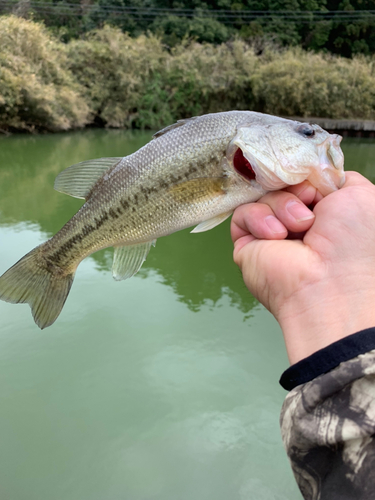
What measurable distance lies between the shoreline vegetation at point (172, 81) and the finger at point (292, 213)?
1704 centimetres

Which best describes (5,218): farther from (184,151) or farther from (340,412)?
(340,412)

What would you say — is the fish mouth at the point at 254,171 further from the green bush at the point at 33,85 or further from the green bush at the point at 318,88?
the green bush at the point at 318,88

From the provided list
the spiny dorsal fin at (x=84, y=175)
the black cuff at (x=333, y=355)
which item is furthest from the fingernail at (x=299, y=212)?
the spiny dorsal fin at (x=84, y=175)


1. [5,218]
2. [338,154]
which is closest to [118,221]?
[338,154]

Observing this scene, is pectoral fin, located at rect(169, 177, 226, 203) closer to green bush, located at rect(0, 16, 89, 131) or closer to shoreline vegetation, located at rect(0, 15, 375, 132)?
green bush, located at rect(0, 16, 89, 131)

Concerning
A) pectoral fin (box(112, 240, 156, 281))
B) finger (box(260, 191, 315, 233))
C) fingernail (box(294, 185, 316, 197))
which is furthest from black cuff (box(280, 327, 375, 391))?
pectoral fin (box(112, 240, 156, 281))

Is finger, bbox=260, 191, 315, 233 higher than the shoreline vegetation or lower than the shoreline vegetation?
higher

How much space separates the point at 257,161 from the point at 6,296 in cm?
127

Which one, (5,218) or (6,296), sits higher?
(6,296)

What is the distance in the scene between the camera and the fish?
4.66 feet

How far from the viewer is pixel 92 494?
2.53 meters

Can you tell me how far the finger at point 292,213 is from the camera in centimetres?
137

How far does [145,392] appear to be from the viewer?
10.8ft

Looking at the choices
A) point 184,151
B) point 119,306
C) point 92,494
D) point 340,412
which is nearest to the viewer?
point 340,412
